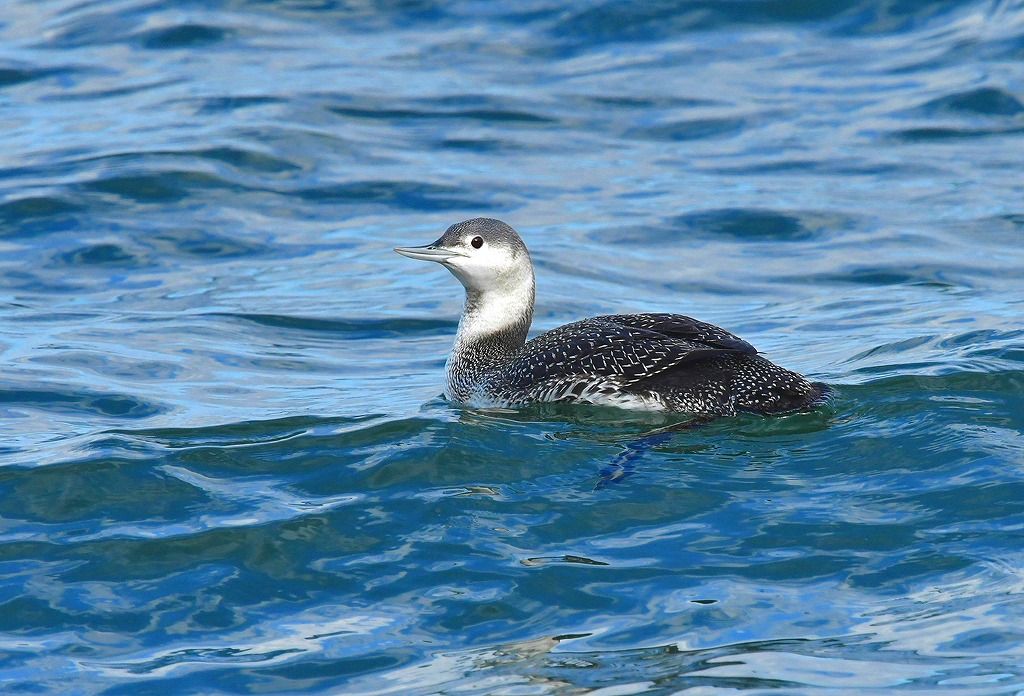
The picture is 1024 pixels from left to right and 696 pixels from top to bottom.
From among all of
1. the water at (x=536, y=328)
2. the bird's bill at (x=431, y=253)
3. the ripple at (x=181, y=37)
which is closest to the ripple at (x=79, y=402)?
the water at (x=536, y=328)

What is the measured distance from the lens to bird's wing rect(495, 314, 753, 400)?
21.9ft

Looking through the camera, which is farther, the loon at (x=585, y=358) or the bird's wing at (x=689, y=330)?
Result: the bird's wing at (x=689, y=330)

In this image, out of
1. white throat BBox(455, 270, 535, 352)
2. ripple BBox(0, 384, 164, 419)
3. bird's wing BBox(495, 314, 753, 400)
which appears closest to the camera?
bird's wing BBox(495, 314, 753, 400)

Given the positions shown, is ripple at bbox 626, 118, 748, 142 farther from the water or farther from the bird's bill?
the bird's bill

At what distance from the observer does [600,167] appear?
516 inches

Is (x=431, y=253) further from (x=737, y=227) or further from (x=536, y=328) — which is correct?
(x=737, y=227)

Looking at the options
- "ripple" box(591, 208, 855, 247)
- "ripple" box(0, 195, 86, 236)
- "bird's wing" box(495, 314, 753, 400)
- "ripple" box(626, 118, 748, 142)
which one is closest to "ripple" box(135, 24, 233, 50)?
"ripple" box(0, 195, 86, 236)

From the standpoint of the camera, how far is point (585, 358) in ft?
22.6

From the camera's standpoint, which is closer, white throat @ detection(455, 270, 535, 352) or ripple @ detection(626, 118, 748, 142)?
white throat @ detection(455, 270, 535, 352)

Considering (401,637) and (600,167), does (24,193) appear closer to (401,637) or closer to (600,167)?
(600,167)

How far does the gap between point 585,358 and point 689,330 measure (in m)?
0.54

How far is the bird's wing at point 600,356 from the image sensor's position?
21.9 ft

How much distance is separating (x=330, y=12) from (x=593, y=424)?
38.6 feet

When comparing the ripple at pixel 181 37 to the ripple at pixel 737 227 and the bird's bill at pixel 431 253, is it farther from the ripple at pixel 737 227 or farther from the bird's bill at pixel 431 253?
the bird's bill at pixel 431 253
